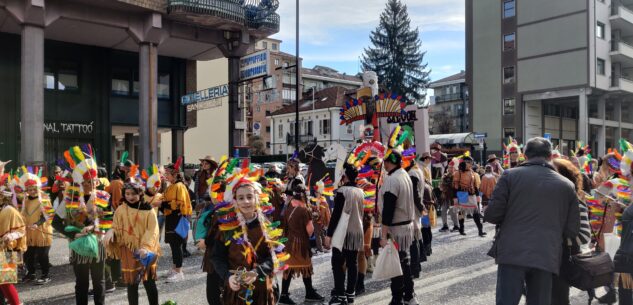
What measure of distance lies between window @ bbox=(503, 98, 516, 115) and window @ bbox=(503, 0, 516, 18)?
22.0ft

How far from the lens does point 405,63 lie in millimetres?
55469

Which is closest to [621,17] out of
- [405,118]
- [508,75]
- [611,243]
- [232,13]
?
[508,75]

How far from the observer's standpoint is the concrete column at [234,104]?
18766mm

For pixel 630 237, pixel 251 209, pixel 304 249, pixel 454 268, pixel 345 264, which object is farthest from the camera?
pixel 454 268

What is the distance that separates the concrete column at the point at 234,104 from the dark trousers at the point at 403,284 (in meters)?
13.5

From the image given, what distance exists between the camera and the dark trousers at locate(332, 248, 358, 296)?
6184mm

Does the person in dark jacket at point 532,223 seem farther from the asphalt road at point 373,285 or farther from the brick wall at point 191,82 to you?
the brick wall at point 191,82

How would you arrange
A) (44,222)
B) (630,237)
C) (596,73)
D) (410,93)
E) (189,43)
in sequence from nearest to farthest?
(630,237) → (44,222) → (189,43) → (596,73) → (410,93)

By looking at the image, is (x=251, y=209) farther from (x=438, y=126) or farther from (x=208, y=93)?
(x=438, y=126)

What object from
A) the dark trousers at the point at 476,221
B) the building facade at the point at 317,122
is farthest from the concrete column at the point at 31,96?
the building facade at the point at 317,122

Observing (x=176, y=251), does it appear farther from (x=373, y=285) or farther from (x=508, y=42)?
(x=508, y=42)

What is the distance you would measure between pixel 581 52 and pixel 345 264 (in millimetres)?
36240

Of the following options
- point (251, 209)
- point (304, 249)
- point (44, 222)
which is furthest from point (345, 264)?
point (44, 222)

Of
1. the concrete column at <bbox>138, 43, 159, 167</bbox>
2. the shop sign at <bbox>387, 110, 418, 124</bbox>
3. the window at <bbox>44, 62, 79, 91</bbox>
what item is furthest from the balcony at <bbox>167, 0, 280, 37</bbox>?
the shop sign at <bbox>387, 110, 418, 124</bbox>
